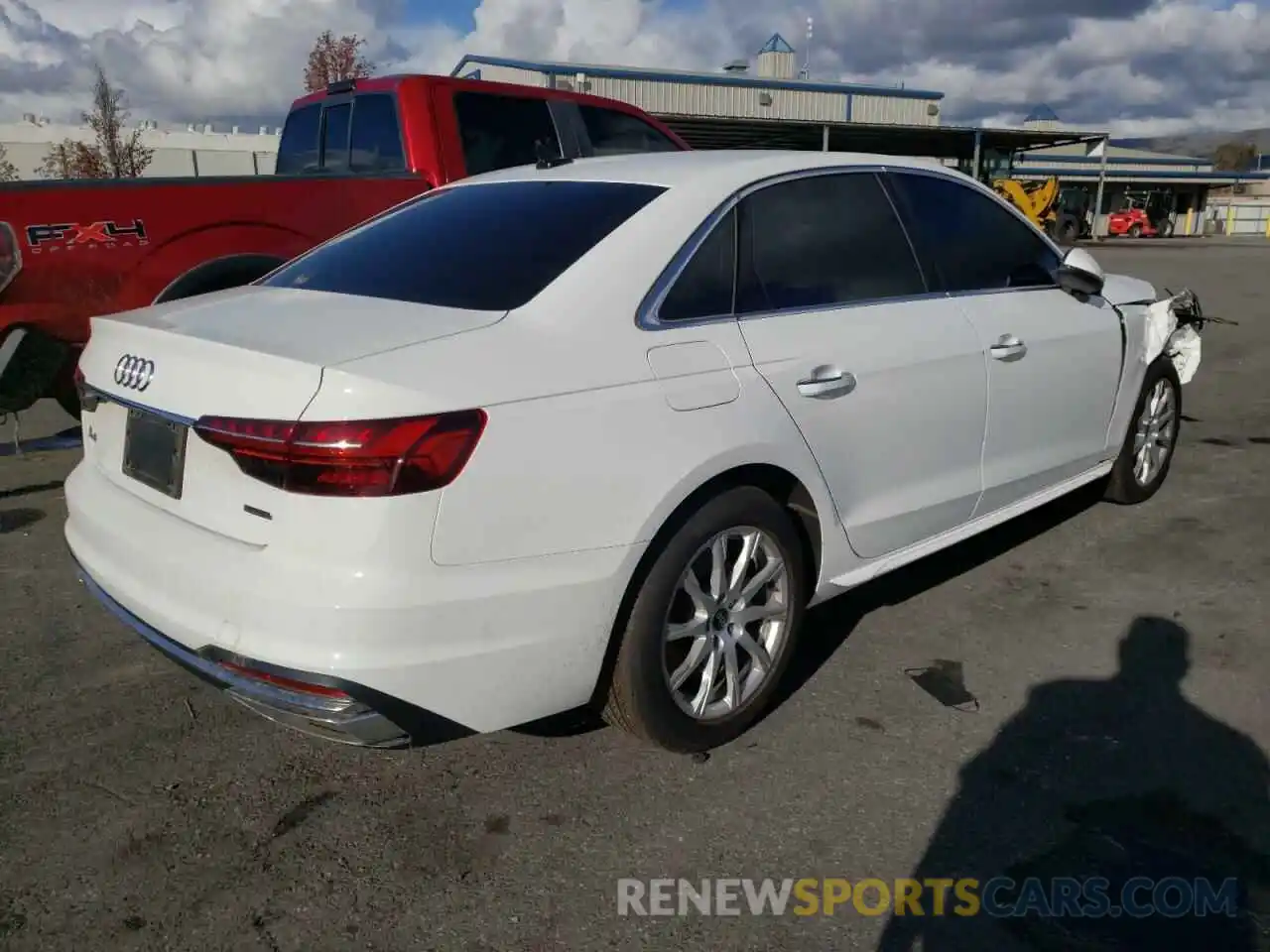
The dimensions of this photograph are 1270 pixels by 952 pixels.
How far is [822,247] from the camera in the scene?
339 centimetres

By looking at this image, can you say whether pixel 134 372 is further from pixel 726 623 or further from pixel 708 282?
pixel 726 623

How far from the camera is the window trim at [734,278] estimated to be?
2.80m

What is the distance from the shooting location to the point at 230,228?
534cm

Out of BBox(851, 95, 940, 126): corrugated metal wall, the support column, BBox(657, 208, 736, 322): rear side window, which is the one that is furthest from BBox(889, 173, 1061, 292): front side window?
the support column

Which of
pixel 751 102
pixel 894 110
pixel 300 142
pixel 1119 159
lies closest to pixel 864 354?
pixel 300 142

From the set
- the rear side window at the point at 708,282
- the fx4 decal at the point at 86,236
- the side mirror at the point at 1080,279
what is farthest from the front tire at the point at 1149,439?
the fx4 decal at the point at 86,236

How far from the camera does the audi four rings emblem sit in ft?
8.77

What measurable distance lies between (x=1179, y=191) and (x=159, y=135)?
6076cm

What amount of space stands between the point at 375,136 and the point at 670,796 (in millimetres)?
4923

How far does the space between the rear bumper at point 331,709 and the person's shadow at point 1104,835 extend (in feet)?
3.69

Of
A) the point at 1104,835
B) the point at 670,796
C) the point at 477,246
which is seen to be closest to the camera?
the point at 1104,835

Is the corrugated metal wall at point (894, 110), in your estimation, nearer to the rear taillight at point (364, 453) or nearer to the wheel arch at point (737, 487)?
the wheel arch at point (737, 487)

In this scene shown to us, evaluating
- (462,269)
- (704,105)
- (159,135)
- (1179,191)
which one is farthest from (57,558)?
(1179,191)

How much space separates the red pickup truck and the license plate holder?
1943mm
